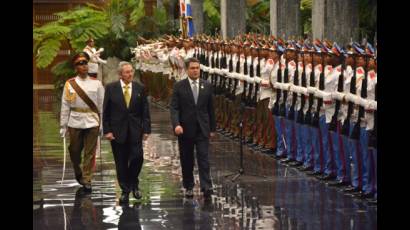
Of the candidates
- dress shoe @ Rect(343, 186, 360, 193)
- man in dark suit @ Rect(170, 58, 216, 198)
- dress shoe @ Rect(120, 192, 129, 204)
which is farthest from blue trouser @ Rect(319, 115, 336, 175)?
dress shoe @ Rect(120, 192, 129, 204)

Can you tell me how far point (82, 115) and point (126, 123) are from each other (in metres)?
1.21

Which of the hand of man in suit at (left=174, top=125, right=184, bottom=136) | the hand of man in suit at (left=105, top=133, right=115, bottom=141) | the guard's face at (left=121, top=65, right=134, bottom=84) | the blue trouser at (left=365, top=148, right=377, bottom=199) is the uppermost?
the guard's face at (left=121, top=65, right=134, bottom=84)

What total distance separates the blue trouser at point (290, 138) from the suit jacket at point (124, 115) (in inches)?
178

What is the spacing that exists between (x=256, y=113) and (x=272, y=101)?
1589 mm

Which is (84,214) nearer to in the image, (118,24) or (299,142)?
(299,142)

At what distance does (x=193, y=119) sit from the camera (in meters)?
15.2

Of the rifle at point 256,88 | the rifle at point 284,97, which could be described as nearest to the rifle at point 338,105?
the rifle at point 284,97

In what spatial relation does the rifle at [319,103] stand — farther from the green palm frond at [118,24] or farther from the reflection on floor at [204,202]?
the green palm frond at [118,24]

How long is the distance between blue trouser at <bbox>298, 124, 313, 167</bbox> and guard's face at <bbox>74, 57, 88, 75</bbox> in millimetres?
3787

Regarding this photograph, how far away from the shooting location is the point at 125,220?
43.9 ft

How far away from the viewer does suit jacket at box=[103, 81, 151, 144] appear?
14.8 m

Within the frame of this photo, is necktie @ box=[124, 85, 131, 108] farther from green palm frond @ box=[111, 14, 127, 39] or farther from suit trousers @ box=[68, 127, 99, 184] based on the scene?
green palm frond @ box=[111, 14, 127, 39]

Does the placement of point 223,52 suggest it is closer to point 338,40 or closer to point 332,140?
point 338,40

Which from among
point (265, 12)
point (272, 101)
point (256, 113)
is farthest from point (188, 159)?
point (265, 12)
